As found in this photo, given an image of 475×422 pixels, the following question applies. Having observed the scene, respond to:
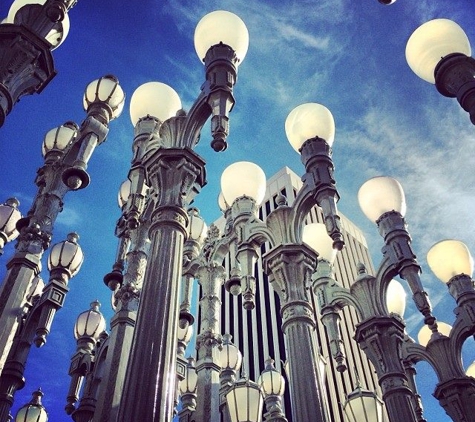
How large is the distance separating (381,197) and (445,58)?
2.79 metres

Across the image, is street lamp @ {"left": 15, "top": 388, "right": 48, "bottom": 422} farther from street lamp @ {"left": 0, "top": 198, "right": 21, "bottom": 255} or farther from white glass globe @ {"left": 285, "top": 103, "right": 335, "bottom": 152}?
white glass globe @ {"left": 285, "top": 103, "right": 335, "bottom": 152}

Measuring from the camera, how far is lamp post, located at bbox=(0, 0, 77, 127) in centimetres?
598

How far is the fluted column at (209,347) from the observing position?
8.55m

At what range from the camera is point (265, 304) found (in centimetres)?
6775

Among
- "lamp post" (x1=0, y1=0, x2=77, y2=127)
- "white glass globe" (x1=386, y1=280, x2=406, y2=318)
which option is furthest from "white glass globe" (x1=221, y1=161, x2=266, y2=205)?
"lamp post" (x1=0, y1=0, x2=77, y2=127)

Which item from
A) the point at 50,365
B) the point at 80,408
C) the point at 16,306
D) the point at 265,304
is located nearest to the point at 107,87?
the point at 16,306

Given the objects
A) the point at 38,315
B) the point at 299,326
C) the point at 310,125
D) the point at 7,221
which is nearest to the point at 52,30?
the point at 7,221

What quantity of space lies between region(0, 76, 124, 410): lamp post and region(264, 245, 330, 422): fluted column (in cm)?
329

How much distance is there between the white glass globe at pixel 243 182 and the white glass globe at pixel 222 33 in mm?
2506

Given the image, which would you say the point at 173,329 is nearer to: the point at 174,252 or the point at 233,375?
the point at 174,252

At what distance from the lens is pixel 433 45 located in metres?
8.04

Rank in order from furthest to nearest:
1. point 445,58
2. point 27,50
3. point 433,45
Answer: point 433,45 → point 445,58 → point 27,50

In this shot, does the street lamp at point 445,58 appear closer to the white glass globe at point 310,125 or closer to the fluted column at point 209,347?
the white glass globe at point 310,125

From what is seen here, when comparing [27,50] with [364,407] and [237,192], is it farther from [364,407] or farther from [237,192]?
[364,407]
